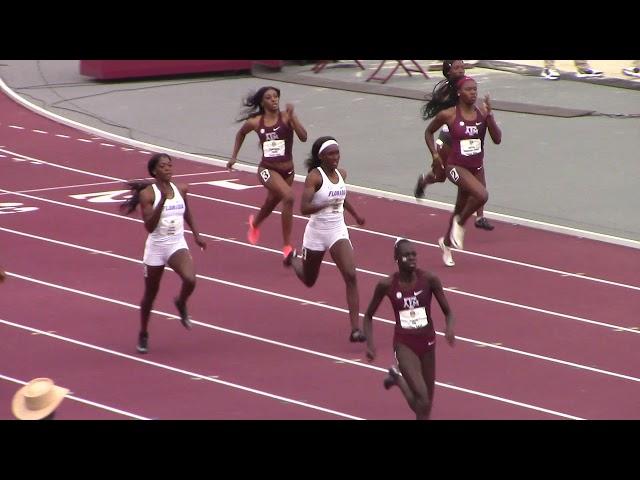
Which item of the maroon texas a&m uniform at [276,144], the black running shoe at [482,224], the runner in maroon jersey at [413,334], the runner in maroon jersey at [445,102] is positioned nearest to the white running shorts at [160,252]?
the runner in maroon jersey at [413,334]

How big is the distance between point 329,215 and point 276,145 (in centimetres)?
299

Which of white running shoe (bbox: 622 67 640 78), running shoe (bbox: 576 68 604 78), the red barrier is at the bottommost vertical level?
the red barrier

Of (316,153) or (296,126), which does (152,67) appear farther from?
(316,153)

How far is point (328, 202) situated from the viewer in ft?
42.4

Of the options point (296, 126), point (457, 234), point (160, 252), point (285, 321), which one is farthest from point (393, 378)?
point (296, 126)

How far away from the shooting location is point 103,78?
28844 millimetres

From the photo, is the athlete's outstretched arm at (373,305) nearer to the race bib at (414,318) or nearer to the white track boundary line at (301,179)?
the race bib at (414,318)

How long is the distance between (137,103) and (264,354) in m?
14.8

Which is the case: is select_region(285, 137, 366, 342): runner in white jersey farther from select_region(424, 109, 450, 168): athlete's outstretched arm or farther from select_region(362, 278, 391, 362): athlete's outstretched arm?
select_region(424, 109, 450, 168): athlete's outstretched arm

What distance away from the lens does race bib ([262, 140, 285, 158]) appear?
51.8 ft

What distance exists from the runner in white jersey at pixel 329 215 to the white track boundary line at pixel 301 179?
5.09 meters

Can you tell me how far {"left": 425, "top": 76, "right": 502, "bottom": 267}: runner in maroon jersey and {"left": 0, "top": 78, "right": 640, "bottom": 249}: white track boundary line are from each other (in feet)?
7.07

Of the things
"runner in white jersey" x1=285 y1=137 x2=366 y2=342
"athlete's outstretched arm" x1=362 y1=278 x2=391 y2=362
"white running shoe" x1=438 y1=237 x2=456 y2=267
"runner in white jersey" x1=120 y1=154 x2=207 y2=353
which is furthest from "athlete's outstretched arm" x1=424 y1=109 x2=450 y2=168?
"athlete's outstretched arm" x1=362 y1=278 x2=391 y2=362
